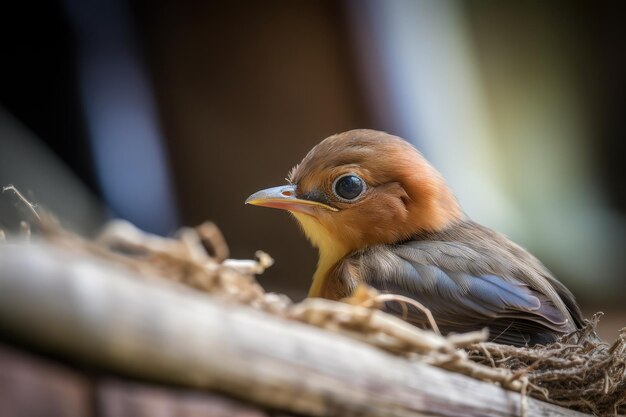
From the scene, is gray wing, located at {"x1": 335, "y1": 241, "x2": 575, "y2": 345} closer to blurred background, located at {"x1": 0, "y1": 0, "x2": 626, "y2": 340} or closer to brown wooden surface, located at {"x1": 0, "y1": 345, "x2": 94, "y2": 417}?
brown wooden surface, located at {"x1": 0, "y1": 345, "x2": 94, "y2": 417}

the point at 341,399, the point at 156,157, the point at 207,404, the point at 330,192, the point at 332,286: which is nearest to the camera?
the point at 207,404

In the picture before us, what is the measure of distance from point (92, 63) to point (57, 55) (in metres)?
0.19

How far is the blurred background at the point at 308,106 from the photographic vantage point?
169 inches

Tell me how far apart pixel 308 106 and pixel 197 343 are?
3765 millimetres

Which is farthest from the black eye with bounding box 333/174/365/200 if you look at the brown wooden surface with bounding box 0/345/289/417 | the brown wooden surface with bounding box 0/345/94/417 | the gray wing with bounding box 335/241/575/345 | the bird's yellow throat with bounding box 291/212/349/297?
the brown wooden surface with bounding box 0/345/94/417

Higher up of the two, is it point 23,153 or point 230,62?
point 230,62

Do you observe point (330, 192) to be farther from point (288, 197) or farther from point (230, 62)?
point (230, 62)

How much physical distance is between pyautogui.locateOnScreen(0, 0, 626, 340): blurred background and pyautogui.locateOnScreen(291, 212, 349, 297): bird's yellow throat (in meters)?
1.42

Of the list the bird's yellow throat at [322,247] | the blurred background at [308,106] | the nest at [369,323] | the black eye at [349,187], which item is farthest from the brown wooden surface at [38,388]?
the blurred background at [308,106]

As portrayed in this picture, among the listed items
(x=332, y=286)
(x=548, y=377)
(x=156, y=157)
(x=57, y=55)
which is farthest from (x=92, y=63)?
(x=548, y=377)

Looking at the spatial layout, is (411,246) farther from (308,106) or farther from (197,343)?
(308,106)

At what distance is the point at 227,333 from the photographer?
1356 mm

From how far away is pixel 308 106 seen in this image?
195 inches

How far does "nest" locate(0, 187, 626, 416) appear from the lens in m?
1.42
